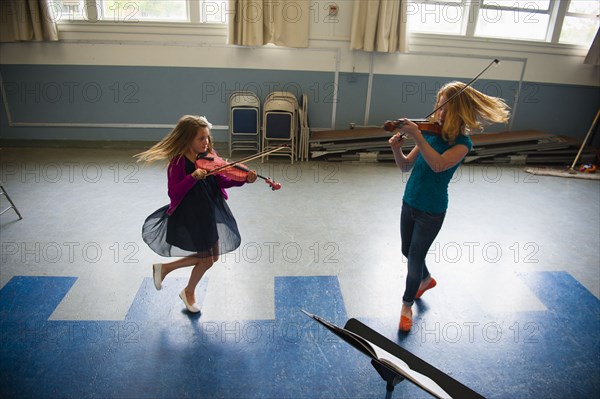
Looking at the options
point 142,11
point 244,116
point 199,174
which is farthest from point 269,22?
point 199,174

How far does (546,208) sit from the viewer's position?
4.14 metres

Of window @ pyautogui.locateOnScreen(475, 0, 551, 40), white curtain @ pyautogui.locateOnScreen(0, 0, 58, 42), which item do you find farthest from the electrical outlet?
white curtain @ pyautogui.locateOnScreen(0, 0, 58, 42)

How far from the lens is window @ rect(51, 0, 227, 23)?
16.1 feet

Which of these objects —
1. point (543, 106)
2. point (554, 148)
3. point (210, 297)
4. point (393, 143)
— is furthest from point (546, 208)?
point (210, 297)

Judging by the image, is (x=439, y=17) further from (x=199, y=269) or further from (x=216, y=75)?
(x=199, y=269)

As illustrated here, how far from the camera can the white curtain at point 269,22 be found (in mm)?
4848

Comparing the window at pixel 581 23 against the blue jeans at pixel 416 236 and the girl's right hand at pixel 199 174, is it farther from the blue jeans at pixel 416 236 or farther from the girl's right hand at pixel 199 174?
the girl's right hand at pixel 199 174

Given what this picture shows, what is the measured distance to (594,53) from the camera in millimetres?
5516

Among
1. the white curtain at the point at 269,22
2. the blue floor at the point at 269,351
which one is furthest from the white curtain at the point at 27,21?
the blue floor at the point at 269,351

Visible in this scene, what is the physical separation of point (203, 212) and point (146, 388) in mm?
884

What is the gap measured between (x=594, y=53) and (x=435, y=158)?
5326 mm

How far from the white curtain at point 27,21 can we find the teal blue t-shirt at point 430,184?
4920 millimetres

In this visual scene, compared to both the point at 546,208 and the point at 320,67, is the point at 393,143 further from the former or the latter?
the point at 320,67

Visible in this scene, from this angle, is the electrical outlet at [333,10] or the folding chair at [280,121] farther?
the electrical outlet at [333,10]
